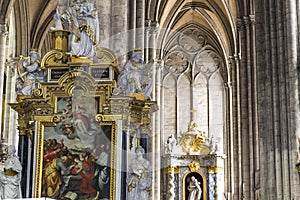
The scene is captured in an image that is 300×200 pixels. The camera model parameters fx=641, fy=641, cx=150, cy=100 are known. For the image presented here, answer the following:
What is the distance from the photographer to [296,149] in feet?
47.0

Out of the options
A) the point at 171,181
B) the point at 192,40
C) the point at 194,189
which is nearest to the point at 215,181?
the point at 194,189

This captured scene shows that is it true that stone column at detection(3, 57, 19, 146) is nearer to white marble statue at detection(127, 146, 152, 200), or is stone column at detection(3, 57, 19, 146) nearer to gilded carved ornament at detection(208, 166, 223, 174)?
gilded carved ornament at detection(208, 166, 223, 174)

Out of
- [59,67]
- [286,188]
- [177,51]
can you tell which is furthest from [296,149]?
[177,51]

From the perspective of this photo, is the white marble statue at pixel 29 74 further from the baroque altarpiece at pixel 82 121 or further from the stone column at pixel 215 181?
the stone column at pixel 215 181

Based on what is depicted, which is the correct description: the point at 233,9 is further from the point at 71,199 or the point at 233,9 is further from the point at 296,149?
the point at 71,199

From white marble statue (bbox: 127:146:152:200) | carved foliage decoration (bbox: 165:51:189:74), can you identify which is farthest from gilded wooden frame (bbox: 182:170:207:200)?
white marble statue (bbox: 127:146:152:200)

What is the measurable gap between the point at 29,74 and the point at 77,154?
72.8 inches

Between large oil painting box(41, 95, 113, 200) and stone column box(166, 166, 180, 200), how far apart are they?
15127 mm

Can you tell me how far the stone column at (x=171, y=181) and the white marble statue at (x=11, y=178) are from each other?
15668 mm

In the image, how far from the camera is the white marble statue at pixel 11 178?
36.7ft

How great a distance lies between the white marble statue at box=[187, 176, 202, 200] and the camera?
26144 millimetres

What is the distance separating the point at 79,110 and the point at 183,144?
1597cm

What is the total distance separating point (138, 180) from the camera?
11664mm

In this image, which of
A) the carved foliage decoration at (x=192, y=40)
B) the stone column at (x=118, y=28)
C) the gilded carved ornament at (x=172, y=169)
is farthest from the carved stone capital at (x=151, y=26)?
the stone column at (x=118, y=28)
